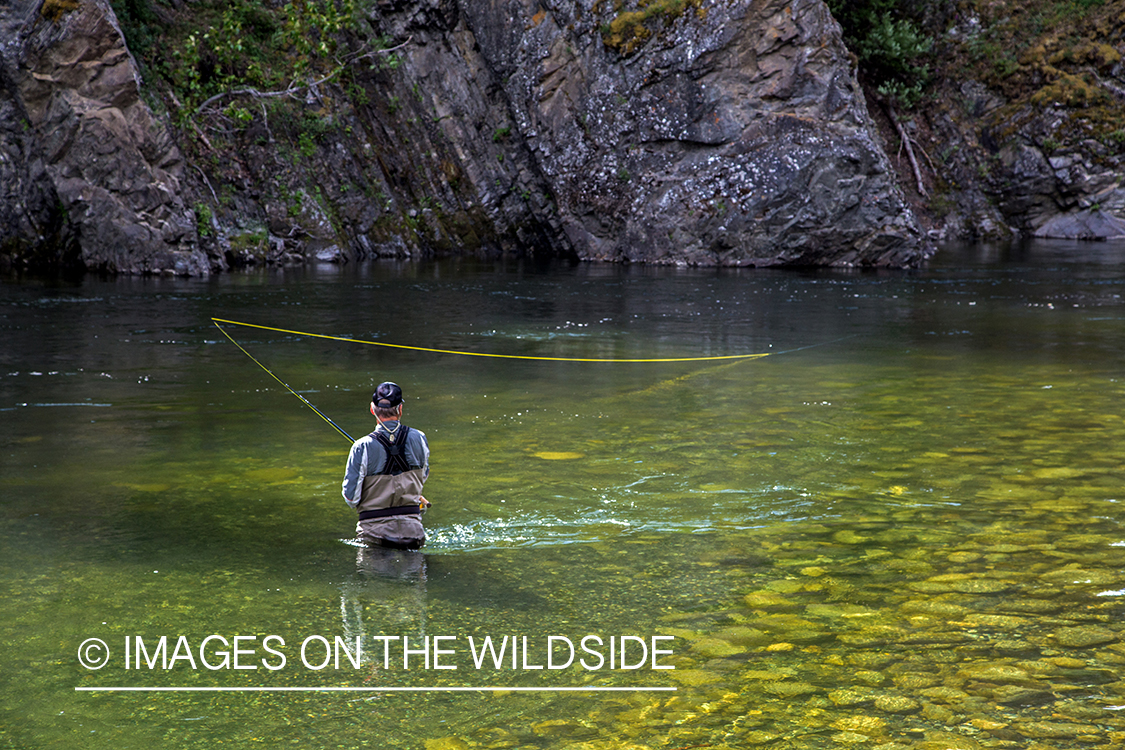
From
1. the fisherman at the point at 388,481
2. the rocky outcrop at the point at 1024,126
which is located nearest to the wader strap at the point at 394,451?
the fisherman at the point at 388,481

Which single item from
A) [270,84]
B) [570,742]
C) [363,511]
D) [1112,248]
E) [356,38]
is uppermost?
[356,38]

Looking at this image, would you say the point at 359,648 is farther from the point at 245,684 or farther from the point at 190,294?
the point at 190,294

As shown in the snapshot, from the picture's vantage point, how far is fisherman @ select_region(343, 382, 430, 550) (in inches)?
255

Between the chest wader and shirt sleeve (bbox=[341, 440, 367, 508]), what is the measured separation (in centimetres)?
4

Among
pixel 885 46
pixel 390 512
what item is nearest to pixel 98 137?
pixel 390 512

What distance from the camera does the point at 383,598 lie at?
19.0 ft

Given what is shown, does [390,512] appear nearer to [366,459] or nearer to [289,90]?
[366,459]

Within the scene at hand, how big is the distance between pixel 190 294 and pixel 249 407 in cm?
1139

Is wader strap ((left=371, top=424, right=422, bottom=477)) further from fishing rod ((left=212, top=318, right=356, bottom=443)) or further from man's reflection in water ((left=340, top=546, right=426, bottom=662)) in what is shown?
fishing rod ((left=212, top=318, right=356, bottom=443))

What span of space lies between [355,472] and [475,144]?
30.4m

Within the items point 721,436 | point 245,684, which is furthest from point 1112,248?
point 245,684

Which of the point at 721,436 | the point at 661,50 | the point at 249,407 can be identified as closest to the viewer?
the point at 721,436

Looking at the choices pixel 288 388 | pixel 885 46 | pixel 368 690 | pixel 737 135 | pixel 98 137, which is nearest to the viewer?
pixel 368 690

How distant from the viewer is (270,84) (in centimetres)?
3058
